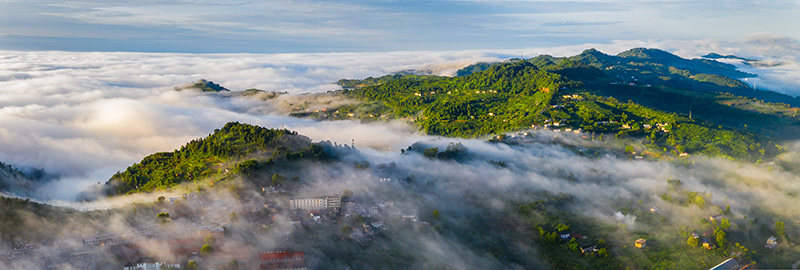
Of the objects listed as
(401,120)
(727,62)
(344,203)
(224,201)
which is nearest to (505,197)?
(344,203)

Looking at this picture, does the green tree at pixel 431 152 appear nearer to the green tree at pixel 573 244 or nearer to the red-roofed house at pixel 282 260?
the green tree at pixel 573 244

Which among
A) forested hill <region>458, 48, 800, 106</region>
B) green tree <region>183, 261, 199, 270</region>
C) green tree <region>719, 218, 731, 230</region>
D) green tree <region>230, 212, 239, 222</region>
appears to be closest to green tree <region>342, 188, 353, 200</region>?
green tree <region>230, 212, 239, 222</region>

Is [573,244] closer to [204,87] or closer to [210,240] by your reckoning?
[210,240]

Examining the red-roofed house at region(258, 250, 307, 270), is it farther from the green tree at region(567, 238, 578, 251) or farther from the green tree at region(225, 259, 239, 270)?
the green tree at region(567, 238, 578, 251)

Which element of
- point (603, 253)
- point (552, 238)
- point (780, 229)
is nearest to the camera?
point (603, 253)

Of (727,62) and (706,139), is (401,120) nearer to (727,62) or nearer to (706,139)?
(706,139)

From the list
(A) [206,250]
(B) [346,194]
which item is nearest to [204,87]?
(B) [346,194]
